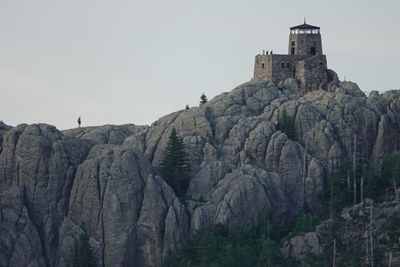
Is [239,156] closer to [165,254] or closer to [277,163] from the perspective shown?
[277,163]

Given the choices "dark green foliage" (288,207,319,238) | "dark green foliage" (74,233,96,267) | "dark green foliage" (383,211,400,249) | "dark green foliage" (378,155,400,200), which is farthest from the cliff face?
"dark green foliage" (383,211,400,249)

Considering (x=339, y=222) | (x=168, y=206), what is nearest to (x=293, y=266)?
(x=339, y=222)

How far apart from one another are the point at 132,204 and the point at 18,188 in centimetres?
1658

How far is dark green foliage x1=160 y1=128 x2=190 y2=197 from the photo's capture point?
196 m

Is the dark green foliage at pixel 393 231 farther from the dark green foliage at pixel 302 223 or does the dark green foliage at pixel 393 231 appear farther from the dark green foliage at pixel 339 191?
Result: the dark green foliage at pixel 339 191

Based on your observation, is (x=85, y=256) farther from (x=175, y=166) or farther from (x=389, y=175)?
(x=389, y=175)

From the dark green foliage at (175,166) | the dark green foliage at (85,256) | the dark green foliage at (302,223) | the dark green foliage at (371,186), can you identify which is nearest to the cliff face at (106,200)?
the dark green foliage at (175,166)

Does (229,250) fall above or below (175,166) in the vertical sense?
below

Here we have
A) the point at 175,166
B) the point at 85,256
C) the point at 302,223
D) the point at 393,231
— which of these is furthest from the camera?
the point at 175,166

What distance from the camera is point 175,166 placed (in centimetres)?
19712

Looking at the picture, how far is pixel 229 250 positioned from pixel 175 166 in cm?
2257

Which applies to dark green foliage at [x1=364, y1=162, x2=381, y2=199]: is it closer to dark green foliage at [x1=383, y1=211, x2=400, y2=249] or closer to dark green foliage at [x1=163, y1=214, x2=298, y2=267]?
dark green foliage at [x1=383, y1=211, x2=400, y2=249]

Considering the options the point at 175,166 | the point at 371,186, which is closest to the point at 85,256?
the point at 175,166

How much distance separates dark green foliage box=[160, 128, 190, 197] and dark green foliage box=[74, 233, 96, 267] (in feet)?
59.9
